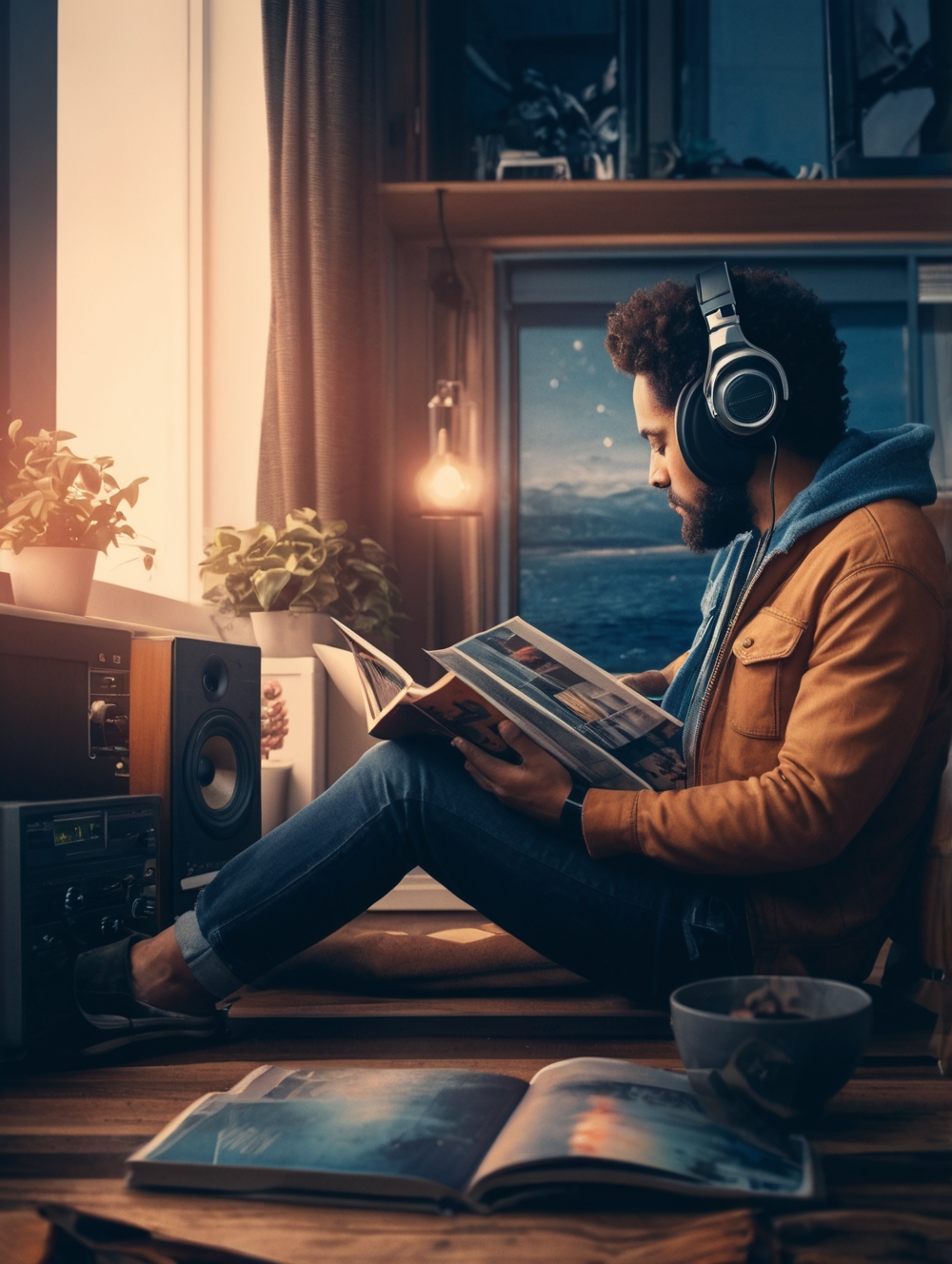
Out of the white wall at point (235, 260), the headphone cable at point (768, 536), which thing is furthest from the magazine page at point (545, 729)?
the white wall at point (235, 260)

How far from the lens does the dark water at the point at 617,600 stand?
331cm

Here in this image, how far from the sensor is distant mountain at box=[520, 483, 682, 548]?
3312 millimetres

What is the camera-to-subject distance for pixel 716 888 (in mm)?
1132

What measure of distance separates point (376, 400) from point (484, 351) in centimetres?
53

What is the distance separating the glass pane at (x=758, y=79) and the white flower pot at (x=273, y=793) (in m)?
2.24

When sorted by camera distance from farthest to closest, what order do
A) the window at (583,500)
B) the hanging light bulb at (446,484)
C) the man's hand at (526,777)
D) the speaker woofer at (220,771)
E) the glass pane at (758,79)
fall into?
the window at (583,500), the glass pane at (758,79), the hanging light bulb at (446,484), the speaker woofer at (220,771), the man's hand at (526,777)

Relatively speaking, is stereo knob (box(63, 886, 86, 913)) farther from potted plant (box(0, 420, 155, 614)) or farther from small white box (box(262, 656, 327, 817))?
small white box (box(262, 656, 327, 817))

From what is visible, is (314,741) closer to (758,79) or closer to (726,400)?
(726,400)

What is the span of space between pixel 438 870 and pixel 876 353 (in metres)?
2.65

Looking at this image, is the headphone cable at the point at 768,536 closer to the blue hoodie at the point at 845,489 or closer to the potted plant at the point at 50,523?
the blue hoodie at the point at 845,489

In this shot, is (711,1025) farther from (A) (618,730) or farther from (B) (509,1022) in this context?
(B) (509,1022)

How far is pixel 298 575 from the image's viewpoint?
8.02 feet

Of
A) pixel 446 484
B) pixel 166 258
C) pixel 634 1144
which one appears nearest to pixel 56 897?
pixel 634 1144

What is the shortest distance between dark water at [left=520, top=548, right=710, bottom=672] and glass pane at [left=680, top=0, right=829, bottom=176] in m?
1.24
